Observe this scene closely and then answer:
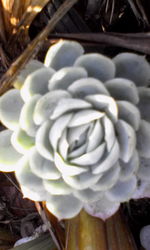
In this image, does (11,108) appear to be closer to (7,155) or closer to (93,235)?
(7,155)

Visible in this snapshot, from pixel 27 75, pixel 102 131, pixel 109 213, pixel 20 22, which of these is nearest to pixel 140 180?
pixel 109 213

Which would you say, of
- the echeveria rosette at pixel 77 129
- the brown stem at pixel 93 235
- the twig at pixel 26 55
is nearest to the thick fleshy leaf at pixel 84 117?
the echeveria rosette at pixel 77 129

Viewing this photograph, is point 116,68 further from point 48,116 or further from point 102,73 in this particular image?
point 48,116

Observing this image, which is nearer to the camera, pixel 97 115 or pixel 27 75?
pixel 97 115

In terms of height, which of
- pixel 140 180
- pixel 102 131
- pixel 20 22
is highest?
pixel 20 22

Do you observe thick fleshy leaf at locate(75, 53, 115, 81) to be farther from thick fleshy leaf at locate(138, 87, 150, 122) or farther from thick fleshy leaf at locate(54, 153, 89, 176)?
thick fleshy leaf at locate(54, 153, 89, 176)

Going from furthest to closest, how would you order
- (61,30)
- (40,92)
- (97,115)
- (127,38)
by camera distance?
(61,30), (127,38), (40,92), (97,115)

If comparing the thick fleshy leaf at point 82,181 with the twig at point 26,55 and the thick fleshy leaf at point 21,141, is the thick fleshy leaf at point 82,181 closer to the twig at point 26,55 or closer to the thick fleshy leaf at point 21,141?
the thick fleshy leaf at point 21,141

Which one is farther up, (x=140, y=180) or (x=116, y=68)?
(x=116, y=68)
